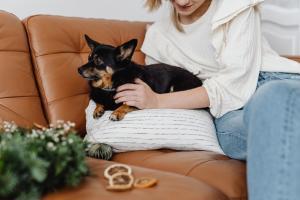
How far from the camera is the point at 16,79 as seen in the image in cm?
145

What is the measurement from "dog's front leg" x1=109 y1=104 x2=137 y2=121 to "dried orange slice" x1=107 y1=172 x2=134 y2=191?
42 cm

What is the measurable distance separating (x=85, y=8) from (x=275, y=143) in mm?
1417

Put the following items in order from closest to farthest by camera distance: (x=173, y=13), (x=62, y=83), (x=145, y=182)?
1. (x=145, y=182)
2. (x=62, y=83)
3. (x=173, y=13)

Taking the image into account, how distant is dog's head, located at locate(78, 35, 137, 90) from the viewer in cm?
144

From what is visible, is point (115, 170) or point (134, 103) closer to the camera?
point (115, 170)

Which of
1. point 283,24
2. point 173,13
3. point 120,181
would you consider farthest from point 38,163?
point 283,24

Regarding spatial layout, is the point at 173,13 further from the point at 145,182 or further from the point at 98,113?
the point at 145,182

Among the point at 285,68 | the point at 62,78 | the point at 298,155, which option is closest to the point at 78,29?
the point at 62,78

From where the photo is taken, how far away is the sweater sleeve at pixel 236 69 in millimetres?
1447

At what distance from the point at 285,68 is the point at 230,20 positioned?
0.94ft

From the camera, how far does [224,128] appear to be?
138cm

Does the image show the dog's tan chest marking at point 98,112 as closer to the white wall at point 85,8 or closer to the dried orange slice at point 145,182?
the dried orange slice at point 145,182

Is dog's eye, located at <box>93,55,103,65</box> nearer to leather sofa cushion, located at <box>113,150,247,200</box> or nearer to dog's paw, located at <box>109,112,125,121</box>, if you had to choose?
dog's paw, located at <box>109,112,125,121</box>

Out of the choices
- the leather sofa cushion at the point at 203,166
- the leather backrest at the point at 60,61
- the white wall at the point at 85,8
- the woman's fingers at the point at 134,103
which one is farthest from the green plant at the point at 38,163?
the white wall at the point at 85,8
